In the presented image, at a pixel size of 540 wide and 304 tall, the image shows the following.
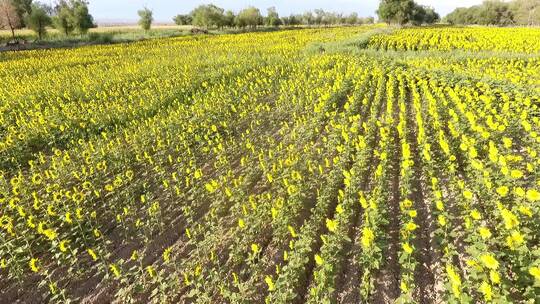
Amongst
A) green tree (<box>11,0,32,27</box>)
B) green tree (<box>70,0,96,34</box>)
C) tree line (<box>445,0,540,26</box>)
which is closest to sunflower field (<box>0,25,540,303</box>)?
green tree (<box>70,0,96,34</box>)

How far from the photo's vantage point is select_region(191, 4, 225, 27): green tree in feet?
222

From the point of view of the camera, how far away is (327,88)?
14.4 m

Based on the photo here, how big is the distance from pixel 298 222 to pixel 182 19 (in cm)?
12187

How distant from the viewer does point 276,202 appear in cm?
631

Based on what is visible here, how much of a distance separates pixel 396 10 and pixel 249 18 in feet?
102

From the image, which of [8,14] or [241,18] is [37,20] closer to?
[8,14]

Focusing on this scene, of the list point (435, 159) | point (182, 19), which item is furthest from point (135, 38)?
point (182, 19)

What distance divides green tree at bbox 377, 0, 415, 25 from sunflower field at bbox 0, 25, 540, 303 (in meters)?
51.6

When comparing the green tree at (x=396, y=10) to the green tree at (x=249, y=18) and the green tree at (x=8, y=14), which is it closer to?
the green tree at (x=249, y=18)

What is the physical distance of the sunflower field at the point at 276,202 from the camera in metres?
4.75

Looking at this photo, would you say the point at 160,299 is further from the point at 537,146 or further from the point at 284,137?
the point at 537,146

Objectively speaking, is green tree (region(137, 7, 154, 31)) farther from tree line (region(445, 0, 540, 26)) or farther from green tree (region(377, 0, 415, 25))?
tree line (region(445, 0, 540, 26))

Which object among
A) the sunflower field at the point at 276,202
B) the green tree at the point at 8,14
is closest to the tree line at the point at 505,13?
the sunflower field at the point at 276,202

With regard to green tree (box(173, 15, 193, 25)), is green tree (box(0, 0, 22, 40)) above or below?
below
